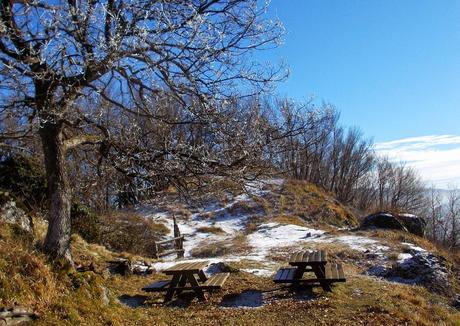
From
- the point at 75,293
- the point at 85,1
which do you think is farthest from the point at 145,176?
the point at 85,1

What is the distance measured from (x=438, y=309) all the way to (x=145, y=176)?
609 centimetres

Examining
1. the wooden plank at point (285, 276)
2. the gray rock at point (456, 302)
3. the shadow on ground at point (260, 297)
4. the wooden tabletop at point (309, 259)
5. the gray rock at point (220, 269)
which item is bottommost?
the gray rock at point (456, 302)

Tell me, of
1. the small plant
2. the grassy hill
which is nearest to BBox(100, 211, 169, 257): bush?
the small plant

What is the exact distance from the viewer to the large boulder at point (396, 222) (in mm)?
18625

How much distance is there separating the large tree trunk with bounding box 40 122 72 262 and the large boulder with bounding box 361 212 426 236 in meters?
14.8

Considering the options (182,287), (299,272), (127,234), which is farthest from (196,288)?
(127,234)

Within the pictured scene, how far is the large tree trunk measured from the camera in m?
6.27

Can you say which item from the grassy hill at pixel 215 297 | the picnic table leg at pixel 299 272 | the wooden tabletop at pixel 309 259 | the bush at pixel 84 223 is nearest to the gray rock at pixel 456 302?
the grassy hill at pixel 215 297

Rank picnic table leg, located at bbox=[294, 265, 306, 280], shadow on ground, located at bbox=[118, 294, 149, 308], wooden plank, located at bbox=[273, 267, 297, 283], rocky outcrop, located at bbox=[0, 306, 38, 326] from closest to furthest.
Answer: rocky outcrop, located at bbox=[0, 306, 38, 326] → shadow on ground, located at bbox=[118, 294, 149, 308] → wooden plank, located at bbox=[273, 267, 297, 283] → picnic table leg, located at bbox=[294, 265, 306, 280]

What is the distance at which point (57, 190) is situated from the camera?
6.38 m

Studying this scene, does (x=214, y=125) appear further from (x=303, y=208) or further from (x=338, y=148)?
(x=338, y=148)

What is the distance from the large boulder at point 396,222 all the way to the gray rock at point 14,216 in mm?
13695

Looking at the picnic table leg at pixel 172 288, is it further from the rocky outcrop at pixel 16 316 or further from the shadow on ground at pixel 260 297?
the rocky outcrop at pixel 16 316

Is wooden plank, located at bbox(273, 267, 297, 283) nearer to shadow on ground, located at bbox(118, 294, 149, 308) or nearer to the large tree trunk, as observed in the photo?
shadow on ground, located at bbox(118, 294, 149, 308)
